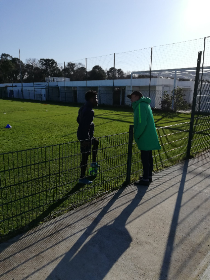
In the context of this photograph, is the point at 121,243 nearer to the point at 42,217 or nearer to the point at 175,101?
the point at 42,217

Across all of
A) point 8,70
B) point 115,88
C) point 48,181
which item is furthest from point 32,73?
point 48,181

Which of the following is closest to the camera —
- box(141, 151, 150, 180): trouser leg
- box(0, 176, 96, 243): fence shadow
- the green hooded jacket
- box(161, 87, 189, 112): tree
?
box(0, 176, 96, 243): fence shadow

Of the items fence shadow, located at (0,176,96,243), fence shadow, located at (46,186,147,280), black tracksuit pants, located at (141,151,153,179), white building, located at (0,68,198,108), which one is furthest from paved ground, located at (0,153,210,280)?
white building, located at (0,68,198,108)

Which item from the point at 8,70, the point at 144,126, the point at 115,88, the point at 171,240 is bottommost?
the point at 171,240

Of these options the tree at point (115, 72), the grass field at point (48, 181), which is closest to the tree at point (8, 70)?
the tree at point (115, 72)

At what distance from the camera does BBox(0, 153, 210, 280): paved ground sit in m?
2.22

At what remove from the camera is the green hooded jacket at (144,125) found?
12.7 ft

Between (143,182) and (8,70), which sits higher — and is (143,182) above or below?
below

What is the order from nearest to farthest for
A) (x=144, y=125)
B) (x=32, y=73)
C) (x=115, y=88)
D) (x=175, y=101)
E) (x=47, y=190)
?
(x=47, y=190), (x=144, y=125), (x=175, y=101), (x=115, y=88), (x=32, y=73)

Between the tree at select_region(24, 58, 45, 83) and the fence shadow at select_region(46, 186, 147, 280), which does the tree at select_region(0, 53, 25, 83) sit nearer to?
the tree at select_region(24, 58, 45, 83)

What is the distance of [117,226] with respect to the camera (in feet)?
9.73

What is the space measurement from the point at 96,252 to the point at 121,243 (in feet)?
1.09

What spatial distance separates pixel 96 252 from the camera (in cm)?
247

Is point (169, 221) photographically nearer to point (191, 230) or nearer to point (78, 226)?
point (191, 230)
